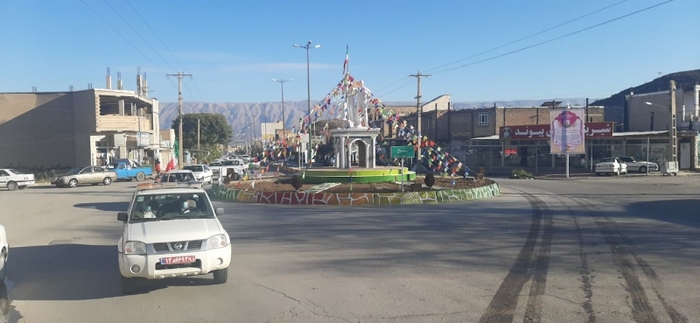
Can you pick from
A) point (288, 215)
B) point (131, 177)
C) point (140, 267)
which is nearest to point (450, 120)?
point (131, 177)

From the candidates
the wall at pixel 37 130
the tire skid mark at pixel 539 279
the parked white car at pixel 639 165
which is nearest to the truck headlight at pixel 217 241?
the tire skid mark at pixel 539 279

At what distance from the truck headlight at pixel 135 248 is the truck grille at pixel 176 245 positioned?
6.4 inches

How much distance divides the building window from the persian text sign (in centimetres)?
1012

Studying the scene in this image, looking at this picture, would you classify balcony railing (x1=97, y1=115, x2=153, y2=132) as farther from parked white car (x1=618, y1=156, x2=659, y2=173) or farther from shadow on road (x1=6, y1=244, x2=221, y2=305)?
shadow on road (x1=6, y1=244, x2=221, y2=305)

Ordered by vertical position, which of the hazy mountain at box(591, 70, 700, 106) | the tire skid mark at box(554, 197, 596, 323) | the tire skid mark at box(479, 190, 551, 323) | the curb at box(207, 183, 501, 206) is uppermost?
the hazy mountain at box(591, 70, 700, 106)

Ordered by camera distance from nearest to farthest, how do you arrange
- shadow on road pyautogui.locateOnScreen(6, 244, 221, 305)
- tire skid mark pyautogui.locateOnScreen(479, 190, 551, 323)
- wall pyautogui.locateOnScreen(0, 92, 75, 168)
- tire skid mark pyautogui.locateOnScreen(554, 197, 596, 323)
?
tire skid mark pyautogui.locateOnScreen(479, 190, 551, 323) < tire skid mark pyautogui.locateOnScreen(554, 197, 596, 323) < shadow on road pyautogui.locateOnScreen(6, 244, 221, 305) < wall pyautogui.locateOnScreen(0, 92, 75, 168)

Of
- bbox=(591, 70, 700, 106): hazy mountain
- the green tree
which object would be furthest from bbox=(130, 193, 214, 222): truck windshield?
bbox=(591, 70, 700, 106): hazy mountain

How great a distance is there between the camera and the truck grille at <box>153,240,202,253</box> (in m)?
8.41

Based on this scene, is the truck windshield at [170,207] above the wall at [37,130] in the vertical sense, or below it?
below

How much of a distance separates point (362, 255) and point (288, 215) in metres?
7.99

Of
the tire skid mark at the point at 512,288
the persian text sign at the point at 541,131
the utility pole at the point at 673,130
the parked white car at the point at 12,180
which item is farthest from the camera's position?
→ the persian text sign at the point at 541,131

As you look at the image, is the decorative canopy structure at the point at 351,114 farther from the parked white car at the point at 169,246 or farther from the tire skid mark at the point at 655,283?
the parked white car at the point at 169,246

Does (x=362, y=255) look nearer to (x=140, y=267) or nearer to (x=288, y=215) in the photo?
(x=140, y=267)

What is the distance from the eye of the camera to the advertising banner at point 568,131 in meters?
46.9
